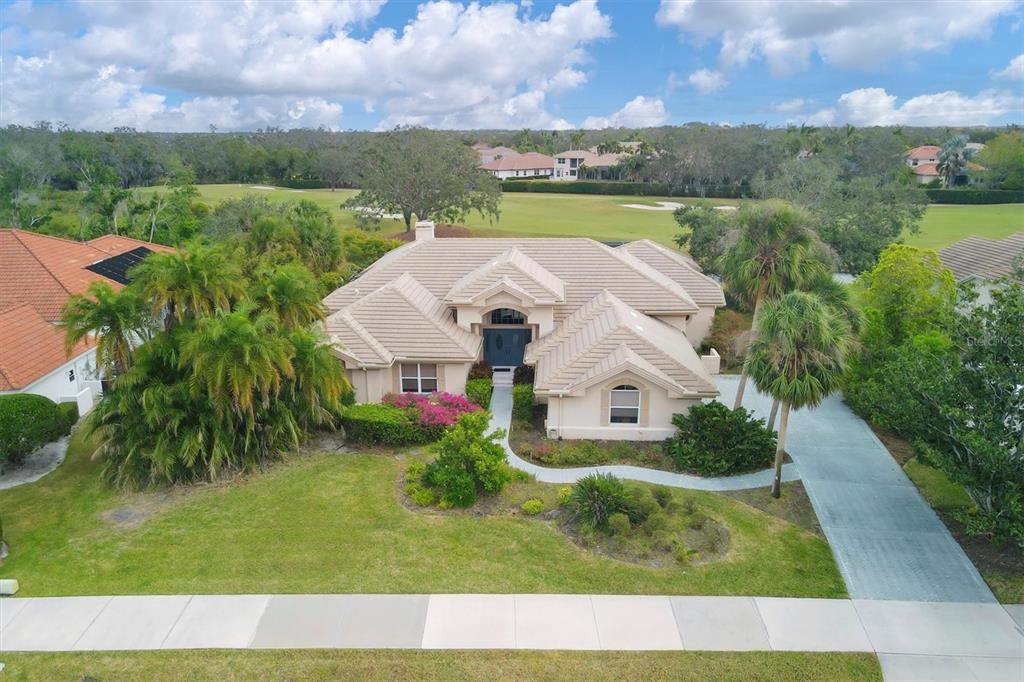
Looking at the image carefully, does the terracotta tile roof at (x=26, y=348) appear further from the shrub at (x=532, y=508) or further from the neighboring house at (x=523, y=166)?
the neighboring house at (x=523, y=166)

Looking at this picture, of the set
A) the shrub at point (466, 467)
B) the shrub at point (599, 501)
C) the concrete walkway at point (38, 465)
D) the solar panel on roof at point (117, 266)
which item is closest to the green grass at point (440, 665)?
the shrub at point (599, 501)

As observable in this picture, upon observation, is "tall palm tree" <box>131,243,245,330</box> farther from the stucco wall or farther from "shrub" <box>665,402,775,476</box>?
"shrub" <box>665,402,775,476</box>

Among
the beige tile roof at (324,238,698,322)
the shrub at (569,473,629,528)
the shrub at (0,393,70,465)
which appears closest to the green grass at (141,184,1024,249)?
the beige tile roof at (324,238,698,322)

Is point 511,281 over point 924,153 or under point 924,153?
under

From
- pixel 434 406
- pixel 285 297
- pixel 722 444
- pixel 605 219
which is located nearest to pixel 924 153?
pixel 605 219

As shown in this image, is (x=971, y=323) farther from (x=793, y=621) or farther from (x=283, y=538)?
(x=283, y=538)

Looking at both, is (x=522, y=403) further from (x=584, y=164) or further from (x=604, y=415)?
(x=584, y=164)
